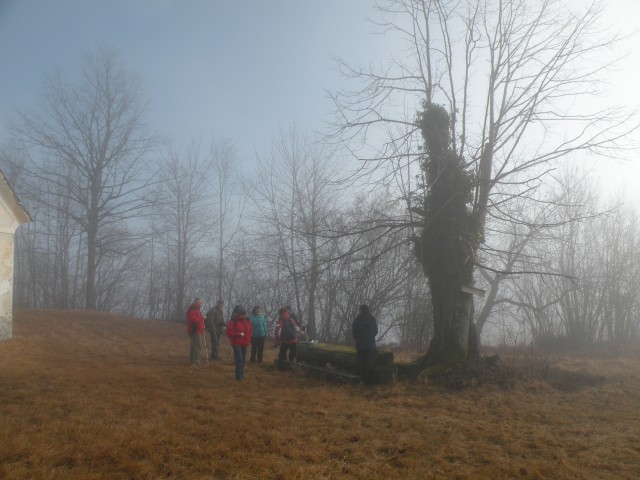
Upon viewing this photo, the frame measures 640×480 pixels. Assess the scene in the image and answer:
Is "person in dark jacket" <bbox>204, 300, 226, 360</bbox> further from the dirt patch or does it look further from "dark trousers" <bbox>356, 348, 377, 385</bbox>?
the dirt patch

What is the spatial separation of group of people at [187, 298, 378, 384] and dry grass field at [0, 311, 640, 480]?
71cm

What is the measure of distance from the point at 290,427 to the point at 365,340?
13.9 feet

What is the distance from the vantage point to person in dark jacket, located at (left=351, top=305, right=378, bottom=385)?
37.8ft

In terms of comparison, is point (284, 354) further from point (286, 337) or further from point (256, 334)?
point (256, 334)

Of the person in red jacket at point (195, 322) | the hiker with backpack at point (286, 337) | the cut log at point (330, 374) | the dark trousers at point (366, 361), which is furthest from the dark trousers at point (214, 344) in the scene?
the dark trousers at point (366, 361)

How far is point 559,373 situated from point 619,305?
23.2 m

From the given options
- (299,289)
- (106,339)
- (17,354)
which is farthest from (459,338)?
(299,289)

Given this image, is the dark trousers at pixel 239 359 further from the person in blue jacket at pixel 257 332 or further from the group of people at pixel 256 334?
the person in blue jacket at pixel 257 332

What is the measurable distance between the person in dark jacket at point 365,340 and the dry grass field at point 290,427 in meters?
0.53

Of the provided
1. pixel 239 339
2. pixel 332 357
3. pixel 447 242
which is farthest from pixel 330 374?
pixel 447 242

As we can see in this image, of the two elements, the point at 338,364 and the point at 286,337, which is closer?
the point at 338,364

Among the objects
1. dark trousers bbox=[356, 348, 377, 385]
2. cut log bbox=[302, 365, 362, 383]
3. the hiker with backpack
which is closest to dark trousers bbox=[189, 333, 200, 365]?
the hiker with backpack

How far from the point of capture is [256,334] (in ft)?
50.2

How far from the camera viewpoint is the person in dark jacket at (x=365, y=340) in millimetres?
11523
